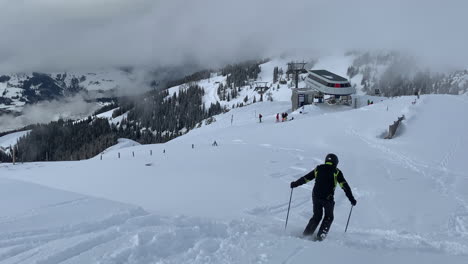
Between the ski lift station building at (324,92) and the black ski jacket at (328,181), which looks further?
the ski lift station building at (324,92)

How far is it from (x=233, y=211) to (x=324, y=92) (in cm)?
7718

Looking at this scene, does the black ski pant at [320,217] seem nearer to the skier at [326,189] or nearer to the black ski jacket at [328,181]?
the skier at [326,189]

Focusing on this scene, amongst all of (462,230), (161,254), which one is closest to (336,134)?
(462,230)

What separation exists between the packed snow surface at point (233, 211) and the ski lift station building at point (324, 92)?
5085 centimetres

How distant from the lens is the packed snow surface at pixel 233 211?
7414mm

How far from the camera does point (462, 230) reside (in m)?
10.7

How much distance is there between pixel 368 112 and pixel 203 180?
38.1 metres

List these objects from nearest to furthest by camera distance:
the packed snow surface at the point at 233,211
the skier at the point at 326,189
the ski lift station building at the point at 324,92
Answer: the packed snow surface at the point at 233,211 < the skier at the point at 326,189 < the ski lift station building at the point at 324,92

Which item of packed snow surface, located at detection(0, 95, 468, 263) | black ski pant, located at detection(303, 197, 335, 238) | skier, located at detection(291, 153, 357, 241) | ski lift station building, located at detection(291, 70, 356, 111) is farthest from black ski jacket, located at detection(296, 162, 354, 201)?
ski lift station building, located at detection(291, 70, 356, 111)

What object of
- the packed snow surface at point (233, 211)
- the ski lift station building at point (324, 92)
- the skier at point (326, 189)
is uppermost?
the ski lift station building at point (324, 92)

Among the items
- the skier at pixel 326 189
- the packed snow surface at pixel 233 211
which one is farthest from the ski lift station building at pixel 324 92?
the skier at pixel 326 189

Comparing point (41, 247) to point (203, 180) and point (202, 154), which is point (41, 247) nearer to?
point (203, 180)

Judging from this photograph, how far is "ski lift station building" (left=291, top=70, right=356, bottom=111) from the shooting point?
7875 centimetres

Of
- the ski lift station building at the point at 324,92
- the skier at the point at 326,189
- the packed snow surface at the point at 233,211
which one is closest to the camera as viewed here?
the packed snow surface at the point at 233,211
